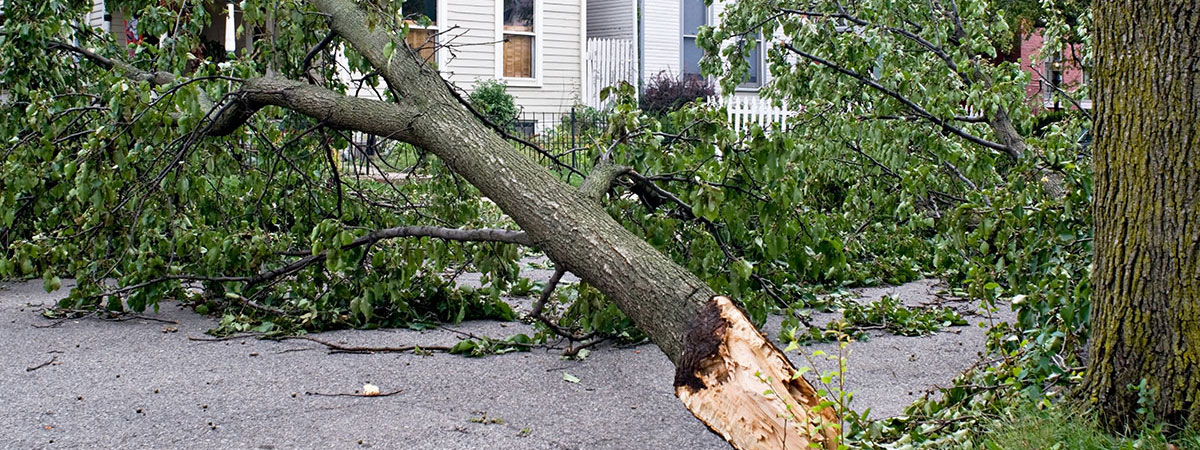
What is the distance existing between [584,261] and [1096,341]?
6.27ft

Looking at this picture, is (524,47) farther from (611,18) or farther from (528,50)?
(611,18)

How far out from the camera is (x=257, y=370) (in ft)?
16.8

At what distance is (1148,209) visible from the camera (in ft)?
9.85

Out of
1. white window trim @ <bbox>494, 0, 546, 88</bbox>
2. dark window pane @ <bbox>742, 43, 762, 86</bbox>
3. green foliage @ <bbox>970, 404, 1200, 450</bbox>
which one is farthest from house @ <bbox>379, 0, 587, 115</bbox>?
green foliage @ <bbox>970, 404, 1200, 450</bbox>

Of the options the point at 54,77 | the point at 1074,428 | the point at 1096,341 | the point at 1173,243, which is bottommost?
the point at 1074,428

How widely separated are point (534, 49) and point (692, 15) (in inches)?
178

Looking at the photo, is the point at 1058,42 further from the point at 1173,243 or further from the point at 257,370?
the point at 257,370

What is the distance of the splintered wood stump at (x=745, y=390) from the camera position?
10.7 feet

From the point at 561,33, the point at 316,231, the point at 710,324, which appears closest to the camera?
the point at 710,324

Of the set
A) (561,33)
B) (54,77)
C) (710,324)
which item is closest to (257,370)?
(710,324)

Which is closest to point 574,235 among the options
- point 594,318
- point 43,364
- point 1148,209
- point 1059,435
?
point 594,318

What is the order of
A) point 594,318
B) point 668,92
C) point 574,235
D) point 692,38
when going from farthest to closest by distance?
point 692,38
point 668,92
point 594,318
point 574,235

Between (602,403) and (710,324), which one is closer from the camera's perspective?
(710,324)

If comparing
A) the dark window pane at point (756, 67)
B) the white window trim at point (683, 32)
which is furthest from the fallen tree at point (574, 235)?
the dark window pane at point (756, 67)
